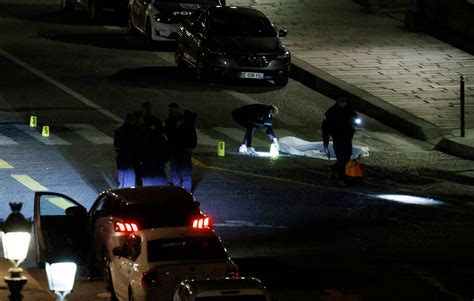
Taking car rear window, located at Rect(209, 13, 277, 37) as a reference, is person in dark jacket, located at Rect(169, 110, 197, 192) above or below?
above

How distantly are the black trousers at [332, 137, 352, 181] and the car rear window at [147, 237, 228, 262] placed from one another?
8.59 meters

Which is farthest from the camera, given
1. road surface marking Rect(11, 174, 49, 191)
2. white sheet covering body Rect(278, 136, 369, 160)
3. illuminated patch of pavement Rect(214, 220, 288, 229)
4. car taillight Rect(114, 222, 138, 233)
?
white sheet covering body Rect(278, 136, 369, 160)

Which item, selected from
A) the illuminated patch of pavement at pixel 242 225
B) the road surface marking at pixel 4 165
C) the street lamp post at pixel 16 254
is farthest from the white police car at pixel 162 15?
the street lamp post at pixel 16 254

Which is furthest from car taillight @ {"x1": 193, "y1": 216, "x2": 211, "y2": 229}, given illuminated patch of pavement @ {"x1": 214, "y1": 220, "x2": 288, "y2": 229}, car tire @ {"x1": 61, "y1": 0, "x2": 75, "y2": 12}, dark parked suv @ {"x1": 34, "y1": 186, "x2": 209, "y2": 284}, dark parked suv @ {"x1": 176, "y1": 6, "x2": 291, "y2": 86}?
car tire @ {"x1": 61, "y1": 0, "x2": 75, "y2": 12}

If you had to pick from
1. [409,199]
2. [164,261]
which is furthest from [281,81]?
[164,261]

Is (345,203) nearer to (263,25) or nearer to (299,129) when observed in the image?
(299,129)

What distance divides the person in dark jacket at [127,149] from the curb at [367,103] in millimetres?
8843

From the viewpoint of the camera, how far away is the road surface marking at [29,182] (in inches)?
944

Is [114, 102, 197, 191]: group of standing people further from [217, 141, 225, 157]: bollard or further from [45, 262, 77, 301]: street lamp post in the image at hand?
[45, 262, 77, 301]: street lamp post

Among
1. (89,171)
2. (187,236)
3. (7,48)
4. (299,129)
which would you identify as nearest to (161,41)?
(7,48)

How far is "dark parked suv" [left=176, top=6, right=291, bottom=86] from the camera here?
33.9 metres

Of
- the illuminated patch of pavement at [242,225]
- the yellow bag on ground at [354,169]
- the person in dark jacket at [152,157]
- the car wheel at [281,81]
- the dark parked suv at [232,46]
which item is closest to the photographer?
the illuminated patch of pavement at [242,225]

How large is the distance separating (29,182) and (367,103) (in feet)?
33.4

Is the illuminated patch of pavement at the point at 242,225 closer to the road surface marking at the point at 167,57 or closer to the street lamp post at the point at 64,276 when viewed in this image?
the street lamp post at the point at 64,276
